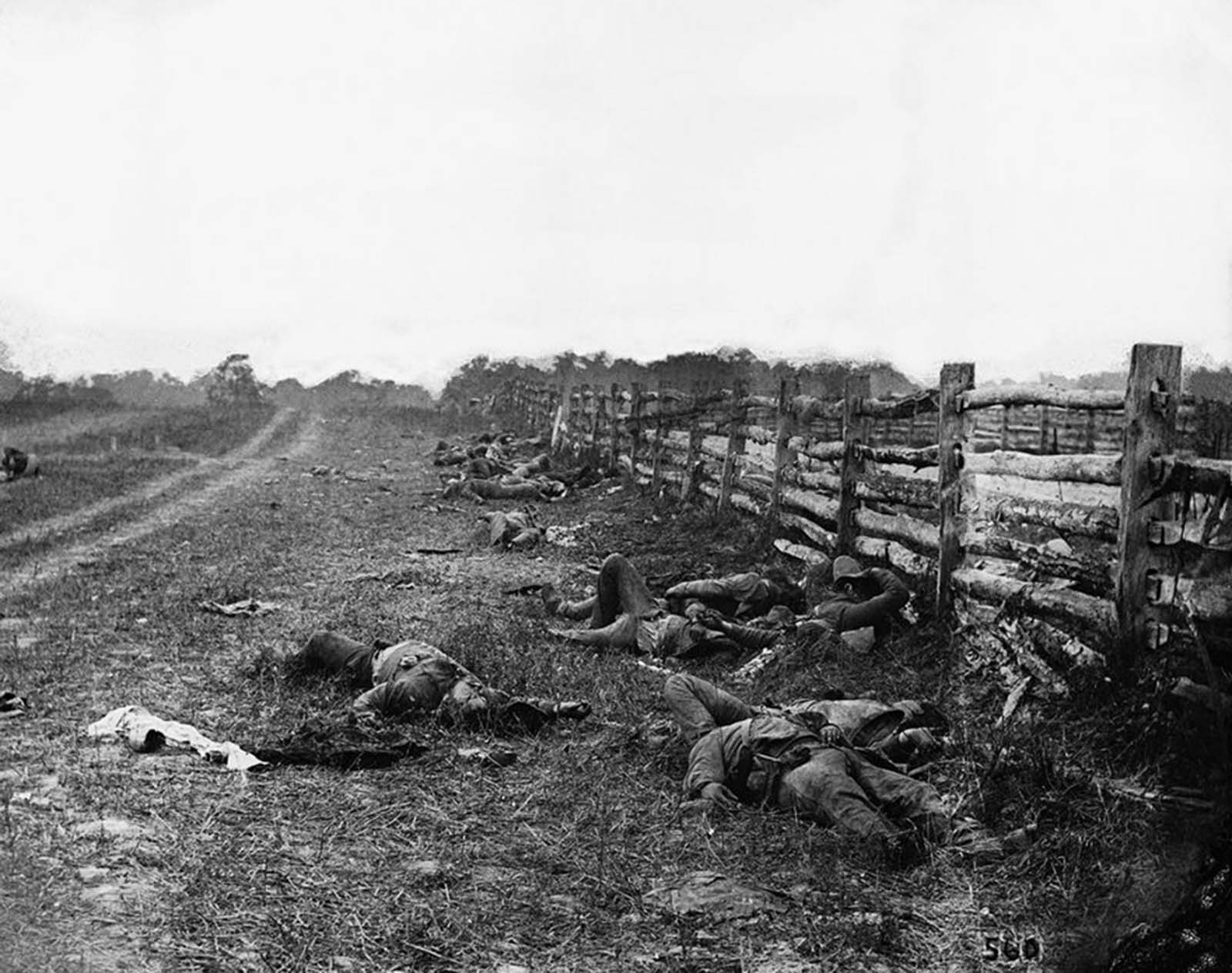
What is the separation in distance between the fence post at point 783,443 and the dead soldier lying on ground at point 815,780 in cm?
534

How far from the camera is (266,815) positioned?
15.0 feet

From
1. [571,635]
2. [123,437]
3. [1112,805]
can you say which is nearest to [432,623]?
[571,635]

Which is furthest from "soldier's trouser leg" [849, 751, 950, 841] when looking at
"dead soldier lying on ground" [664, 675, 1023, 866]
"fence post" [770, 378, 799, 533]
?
"fence post" [770, 378, 799, 533]

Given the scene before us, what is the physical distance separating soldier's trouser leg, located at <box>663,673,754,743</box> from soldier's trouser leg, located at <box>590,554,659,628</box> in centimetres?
229

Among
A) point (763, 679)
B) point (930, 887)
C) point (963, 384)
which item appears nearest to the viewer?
point (930, 887)

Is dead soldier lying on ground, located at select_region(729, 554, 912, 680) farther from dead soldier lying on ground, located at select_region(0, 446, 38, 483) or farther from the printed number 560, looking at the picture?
dead soldier lying on ground, located at select_region(0, 446, 38, 483)

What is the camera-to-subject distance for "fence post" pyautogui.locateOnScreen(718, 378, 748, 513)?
11945 mm

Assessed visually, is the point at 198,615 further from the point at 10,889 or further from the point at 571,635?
the point at 10,889

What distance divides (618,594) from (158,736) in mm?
3286

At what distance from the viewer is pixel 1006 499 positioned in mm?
6621

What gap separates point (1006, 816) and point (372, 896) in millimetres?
2350

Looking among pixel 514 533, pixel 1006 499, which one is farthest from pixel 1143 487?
pixel 514 533

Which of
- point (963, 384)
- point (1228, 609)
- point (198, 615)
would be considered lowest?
point (198, 615)

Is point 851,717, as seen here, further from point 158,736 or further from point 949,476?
point 158,736
